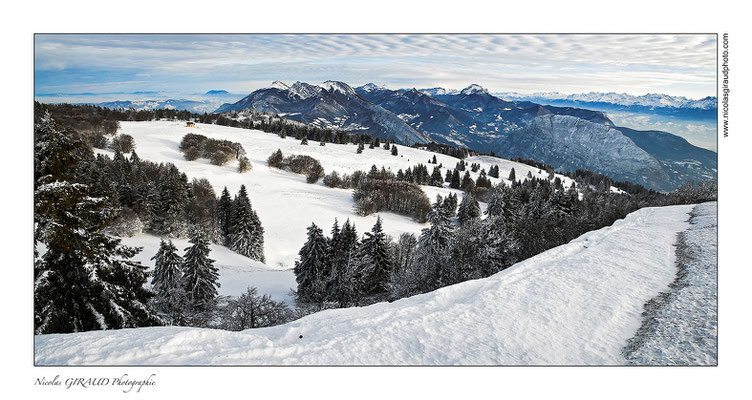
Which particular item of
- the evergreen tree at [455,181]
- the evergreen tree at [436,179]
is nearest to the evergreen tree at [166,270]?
the evergreen tree at [436,179]

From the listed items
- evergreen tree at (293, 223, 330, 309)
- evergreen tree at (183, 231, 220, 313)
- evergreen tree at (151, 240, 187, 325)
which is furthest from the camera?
evergreen tree at (293, 223, 330, 309)

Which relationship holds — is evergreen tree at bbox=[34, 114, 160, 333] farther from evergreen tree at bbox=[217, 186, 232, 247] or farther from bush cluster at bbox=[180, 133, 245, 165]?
bush cluster at bbox=[180, 133, 245, 165]

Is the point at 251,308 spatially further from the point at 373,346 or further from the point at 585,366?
the point at 585,366

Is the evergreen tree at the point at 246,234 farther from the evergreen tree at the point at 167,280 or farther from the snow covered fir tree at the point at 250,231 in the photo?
the evergreen tree at the point at 167,280

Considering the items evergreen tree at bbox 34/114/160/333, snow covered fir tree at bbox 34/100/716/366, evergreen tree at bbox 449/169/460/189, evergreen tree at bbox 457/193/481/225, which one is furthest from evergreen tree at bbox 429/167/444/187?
evergreen tree at bbox 34/114/160/333

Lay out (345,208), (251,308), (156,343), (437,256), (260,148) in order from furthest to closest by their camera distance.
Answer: (260,148), (345,208), (437,256), (251,308), (156,343)

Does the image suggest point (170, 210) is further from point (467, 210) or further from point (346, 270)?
point (467, 210)

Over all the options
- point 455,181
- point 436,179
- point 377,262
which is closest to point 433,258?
point 377,262

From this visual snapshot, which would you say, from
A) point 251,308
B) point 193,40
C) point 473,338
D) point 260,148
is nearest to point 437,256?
point 251,308
